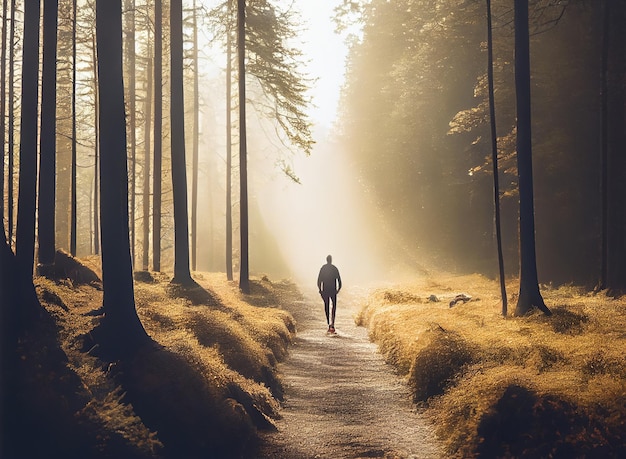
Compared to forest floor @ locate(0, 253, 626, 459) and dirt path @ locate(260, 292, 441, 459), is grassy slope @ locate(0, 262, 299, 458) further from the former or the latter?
dirt path @ locate(260, 292, 441, 459)

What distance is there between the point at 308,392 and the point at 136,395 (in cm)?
419

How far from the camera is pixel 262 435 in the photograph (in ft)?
30.8

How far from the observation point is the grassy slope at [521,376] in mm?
8008

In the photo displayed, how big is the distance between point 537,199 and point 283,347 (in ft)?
63.7

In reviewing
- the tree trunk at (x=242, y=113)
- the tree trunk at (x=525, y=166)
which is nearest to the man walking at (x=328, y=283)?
the tree trunk at (x=525, y=166)

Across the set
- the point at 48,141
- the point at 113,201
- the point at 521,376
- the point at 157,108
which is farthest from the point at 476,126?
the point at 113,201

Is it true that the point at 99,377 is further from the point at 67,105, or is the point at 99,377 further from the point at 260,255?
the point at 260,255

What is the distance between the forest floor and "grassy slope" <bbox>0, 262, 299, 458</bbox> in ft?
0.06

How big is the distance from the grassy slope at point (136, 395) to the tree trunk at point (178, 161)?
27.4ft

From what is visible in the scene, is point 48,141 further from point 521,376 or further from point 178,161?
point 521,376

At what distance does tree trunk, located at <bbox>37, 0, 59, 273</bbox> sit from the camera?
1684 centimetres

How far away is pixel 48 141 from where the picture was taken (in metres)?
17.2

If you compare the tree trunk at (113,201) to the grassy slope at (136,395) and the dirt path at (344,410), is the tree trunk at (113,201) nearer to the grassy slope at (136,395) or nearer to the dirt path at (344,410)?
the grassy slope at (136,395)

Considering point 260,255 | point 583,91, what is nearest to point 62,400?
point 583,91
